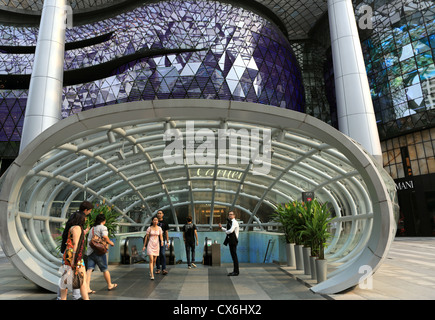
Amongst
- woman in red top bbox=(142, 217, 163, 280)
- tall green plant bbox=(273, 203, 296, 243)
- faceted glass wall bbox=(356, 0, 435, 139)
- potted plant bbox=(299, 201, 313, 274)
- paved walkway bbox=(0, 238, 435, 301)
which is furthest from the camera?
faceted glass wall bbox=(356, 0, 435, 139)

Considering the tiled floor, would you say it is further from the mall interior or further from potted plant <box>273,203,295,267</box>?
potted plant <box>273,203,295,267</box>

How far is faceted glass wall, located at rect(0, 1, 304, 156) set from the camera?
30406mm

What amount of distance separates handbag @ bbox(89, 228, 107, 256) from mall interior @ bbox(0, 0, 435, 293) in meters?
1.08

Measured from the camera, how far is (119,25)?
35.4m

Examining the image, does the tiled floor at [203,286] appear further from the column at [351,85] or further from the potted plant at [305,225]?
the column at [351,85]

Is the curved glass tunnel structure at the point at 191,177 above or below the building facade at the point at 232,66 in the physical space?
below

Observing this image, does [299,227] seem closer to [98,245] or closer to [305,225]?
[305,225]

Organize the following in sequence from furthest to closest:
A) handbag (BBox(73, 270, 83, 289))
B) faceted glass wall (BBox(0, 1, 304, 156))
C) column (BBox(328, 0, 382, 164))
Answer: faceted glass wall (BBox(0, 1, 304, 156)), column (BBox(328, 0, 382, 164)), handbag (BBox(73, 270, 83, 289))

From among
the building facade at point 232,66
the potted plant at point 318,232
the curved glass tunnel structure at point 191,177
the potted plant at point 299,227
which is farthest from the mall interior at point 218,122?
the potted plant at point 299,227

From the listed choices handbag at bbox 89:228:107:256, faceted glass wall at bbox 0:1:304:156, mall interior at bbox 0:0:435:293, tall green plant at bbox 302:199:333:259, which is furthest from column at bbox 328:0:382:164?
handbag at bbox 89:228:107:256

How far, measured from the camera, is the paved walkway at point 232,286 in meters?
5.61

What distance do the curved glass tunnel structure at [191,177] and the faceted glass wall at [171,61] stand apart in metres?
17.0

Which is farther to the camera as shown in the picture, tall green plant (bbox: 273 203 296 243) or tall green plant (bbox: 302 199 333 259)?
tall green plant (bbox: 273 203 296 243)

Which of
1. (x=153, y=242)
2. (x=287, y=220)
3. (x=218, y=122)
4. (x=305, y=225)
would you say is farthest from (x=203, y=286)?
(x=218, y=122)
